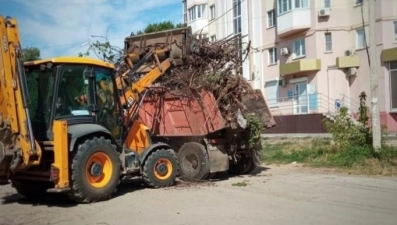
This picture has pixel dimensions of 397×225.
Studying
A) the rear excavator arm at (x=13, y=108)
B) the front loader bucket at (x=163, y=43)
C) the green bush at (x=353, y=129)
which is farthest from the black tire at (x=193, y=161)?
the green bush at (x=353, y=129)

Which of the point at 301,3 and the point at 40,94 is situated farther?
the point at 301,3

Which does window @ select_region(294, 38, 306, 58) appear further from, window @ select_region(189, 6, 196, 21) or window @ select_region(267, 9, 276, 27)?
Result: window @ select_region(189, 6, 196, 21)

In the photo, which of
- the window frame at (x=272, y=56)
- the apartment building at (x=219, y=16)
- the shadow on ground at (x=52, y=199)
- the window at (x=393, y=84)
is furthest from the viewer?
the apartment building at (x=219, y=16)

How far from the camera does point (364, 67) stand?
31078mm

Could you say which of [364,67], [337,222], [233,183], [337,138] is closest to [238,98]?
[233,183]

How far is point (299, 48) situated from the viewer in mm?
34125

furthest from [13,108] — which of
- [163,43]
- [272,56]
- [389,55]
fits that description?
[272,56]

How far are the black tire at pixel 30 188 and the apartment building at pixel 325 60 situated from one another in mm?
20114

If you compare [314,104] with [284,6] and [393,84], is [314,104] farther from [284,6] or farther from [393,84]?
[284,6]

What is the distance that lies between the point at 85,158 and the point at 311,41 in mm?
26044

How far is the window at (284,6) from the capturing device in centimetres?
3362

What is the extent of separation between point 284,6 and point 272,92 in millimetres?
6555

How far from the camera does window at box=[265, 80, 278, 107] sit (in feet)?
119

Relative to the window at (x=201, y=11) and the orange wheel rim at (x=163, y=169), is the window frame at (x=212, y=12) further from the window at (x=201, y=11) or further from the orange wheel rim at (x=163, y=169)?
the orange wheel rim at (x=163, y=169)
